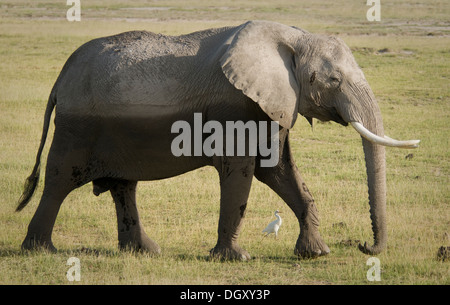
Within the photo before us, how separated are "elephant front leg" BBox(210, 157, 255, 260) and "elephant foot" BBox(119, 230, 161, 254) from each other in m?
0.87

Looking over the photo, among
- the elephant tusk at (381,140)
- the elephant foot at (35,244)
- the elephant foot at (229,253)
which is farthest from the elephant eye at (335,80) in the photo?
the elephant foot at (35,244)

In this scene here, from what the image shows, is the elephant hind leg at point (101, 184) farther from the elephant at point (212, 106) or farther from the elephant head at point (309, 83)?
the elephant head at point (309, 83)

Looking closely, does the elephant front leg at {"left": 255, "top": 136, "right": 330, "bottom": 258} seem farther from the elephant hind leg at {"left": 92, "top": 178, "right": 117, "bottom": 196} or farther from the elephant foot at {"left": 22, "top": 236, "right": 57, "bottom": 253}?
the elephant foot at {"left": 22, "top": 236, "right": 57, "bottom": 253}

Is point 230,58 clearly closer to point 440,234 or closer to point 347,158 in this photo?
point 440,234

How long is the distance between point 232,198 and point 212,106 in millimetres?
959

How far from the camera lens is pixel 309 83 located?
815 centimetres

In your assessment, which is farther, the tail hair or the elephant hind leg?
the tail hair

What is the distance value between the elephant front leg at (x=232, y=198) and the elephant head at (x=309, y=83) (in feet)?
2.06

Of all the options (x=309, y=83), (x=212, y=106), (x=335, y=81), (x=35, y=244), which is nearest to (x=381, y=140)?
(x=335, y=81)

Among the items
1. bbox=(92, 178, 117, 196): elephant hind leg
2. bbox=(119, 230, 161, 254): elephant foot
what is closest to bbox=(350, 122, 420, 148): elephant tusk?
bbox=(119, 230, 161, 254): elephant foot

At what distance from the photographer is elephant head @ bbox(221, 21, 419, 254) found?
7.84 metres

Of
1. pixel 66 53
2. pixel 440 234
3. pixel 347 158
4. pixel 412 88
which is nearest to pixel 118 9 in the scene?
pixel 66 53

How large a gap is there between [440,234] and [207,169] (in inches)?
190

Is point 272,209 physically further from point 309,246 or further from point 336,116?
point 336,116
